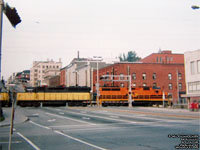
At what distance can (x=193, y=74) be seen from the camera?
5284cm

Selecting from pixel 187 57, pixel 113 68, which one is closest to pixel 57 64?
pixel 113 68

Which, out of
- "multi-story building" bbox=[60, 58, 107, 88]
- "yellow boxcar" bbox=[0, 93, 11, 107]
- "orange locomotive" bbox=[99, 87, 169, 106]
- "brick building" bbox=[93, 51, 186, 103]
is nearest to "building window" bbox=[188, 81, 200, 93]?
"orange locomotive" bbox=[99, 87, 169, 106]

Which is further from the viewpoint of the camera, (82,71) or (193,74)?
(82,71)

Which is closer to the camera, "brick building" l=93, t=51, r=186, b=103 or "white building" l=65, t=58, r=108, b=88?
"brick building" l=93, t=51, r=186, b=103

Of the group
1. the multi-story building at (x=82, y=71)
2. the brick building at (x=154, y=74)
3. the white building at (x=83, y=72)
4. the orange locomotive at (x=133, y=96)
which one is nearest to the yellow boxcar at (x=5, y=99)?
the orange locomotive at (x=133, y=96)

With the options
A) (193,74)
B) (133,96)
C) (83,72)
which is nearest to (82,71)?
(83,72)

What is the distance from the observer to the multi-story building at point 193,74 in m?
51.2

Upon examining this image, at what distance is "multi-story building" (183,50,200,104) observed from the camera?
51194 millimetres

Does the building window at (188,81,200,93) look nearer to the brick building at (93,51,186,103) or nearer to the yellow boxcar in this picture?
the brick building at (93,51,186,103)

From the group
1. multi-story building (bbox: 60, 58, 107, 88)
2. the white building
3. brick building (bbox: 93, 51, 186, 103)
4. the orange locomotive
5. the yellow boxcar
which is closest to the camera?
the yellow boxcar

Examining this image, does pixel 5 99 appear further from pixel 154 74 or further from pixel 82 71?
pixel 82 71

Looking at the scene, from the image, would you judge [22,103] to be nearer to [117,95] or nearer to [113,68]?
[117,95]

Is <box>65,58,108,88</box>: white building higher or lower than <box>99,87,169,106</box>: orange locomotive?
higher

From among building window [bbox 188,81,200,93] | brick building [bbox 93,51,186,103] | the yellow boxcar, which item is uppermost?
brick building [bbox 93,51,186,103]
